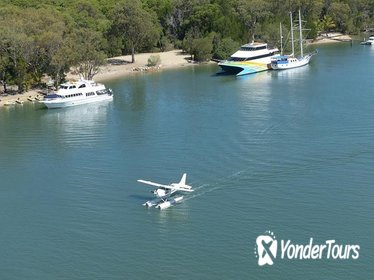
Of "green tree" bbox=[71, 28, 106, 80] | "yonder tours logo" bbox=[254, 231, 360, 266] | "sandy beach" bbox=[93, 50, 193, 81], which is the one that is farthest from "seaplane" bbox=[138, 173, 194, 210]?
"sandy beach" bbox=[93, 50, 193, 81]

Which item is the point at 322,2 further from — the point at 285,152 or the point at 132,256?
the point at 132,256

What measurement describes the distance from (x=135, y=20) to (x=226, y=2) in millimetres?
16298

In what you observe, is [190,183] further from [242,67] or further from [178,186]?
[242,67]

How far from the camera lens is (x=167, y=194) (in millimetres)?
31594

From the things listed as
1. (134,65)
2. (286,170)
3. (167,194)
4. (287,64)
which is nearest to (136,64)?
(134,65)

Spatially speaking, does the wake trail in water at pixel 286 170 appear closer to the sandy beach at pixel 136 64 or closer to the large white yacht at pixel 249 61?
the large white yacht at pixel 249 61

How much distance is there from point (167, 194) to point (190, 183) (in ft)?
7.56

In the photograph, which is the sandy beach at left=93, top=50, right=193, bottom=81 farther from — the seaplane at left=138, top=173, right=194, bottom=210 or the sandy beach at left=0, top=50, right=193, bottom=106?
the seaplane at left=138, top=173, right=194, bottom=210

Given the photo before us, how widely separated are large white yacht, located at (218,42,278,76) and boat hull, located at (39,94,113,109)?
55.0ft

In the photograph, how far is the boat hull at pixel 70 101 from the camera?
56000 mm

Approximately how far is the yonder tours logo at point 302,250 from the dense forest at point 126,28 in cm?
4072

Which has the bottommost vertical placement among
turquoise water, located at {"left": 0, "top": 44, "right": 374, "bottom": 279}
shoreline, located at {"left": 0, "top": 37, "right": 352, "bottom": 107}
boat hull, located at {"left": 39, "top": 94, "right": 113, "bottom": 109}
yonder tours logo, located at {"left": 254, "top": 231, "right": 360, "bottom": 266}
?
yonder tours logo, located at {"left": 254, "top": 231, "right": 360, "bottom": 266}

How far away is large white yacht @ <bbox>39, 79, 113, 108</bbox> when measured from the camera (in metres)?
56.2

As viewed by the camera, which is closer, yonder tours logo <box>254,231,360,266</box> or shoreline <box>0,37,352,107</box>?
yonder tours logo <box>254,231,360,266</box>
